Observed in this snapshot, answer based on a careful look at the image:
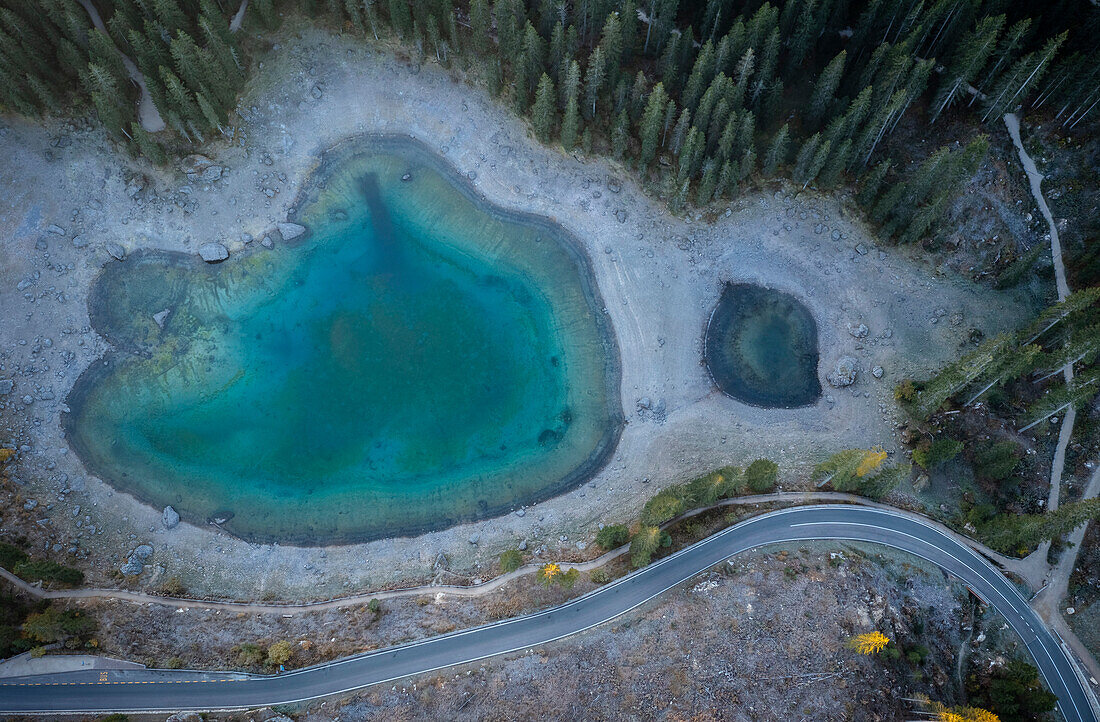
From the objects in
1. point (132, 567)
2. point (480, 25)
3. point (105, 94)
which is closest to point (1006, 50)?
point (480, 25)

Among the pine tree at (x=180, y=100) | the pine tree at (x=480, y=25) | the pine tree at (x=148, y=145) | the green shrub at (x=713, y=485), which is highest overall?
the pine tree at (x=480, y=25)

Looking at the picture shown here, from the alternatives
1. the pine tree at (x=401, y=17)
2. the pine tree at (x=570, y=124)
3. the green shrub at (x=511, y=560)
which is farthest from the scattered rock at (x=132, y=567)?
the pine tree at (x=401, y=17)

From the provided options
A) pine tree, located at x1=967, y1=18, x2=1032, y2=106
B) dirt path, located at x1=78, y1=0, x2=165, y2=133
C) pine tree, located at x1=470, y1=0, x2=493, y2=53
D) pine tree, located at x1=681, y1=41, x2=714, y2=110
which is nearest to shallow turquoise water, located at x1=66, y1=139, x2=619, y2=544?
pine tree, located at x1=470, y1=0, x2=493, y2=53

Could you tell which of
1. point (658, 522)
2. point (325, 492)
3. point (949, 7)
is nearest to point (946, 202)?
point (949, 7)

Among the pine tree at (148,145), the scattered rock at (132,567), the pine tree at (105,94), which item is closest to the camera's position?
the scattered rock at (132,567)

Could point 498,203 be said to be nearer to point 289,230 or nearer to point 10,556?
point 289,230

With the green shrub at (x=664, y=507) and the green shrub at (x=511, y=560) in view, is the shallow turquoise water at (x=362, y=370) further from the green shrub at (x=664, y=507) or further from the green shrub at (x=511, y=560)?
the green shrub at (x=664, y=507)

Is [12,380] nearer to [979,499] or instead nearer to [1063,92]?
[979,499]
